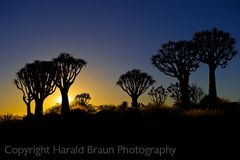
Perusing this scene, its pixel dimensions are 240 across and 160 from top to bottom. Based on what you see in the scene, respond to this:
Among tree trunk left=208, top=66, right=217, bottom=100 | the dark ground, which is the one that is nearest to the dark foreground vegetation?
the dark ground

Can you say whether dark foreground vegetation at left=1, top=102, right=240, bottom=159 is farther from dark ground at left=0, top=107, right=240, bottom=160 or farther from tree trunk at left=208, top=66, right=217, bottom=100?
tree trunk at left=208, top=66, right=217, bottom=100

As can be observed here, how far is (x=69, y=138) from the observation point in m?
11.0

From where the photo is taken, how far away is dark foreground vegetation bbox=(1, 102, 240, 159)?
9.31 m

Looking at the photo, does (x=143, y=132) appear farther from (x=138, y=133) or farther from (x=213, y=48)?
(x=213, y=48)

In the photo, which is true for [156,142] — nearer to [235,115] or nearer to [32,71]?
[235,115]

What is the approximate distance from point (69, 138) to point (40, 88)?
20.6m

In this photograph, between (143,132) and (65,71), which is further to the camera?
(65,71)

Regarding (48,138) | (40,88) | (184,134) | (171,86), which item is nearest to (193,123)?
(184,134)

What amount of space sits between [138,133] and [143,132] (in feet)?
0.57

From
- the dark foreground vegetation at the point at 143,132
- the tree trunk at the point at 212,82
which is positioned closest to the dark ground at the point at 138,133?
the dark foreground vegetation at the point at 143,132

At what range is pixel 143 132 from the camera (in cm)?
1077

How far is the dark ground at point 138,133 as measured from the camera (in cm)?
917

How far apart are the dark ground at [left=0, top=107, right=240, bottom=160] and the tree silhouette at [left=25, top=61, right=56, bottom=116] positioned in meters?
16.8

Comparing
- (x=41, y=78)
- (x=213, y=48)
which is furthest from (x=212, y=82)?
(x=41, y=78)
